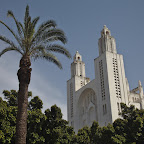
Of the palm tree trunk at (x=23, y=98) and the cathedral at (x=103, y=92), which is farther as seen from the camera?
the cathedral at (x=103, y=92)

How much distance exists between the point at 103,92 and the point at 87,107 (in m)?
8.07

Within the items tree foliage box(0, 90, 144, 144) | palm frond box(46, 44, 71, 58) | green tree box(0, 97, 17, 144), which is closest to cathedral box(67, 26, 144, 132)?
tree foliage box(0, 90, 144, 144)

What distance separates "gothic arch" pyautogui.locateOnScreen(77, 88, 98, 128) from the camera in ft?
165

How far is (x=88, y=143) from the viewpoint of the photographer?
91.5 ft

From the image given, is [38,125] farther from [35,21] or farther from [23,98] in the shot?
[35,21]

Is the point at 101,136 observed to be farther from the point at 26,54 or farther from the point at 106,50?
the point at 106,50

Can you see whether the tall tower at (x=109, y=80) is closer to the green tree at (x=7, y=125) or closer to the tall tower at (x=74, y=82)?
the tall tower at (x=74, y=82)

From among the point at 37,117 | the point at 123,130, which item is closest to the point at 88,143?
the point at 123,130

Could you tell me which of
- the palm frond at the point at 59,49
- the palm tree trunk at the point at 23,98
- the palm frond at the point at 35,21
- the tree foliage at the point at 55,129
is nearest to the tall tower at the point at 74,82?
the tree foliage at the point at 55,129

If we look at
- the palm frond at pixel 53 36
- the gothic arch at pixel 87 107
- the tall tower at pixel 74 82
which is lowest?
the palm frond at pixel 53 36

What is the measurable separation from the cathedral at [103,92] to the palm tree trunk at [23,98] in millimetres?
30326

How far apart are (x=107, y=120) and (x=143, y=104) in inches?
380

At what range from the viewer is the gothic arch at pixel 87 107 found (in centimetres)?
5034

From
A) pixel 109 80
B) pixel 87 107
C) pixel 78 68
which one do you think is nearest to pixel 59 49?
pixel 109 80
